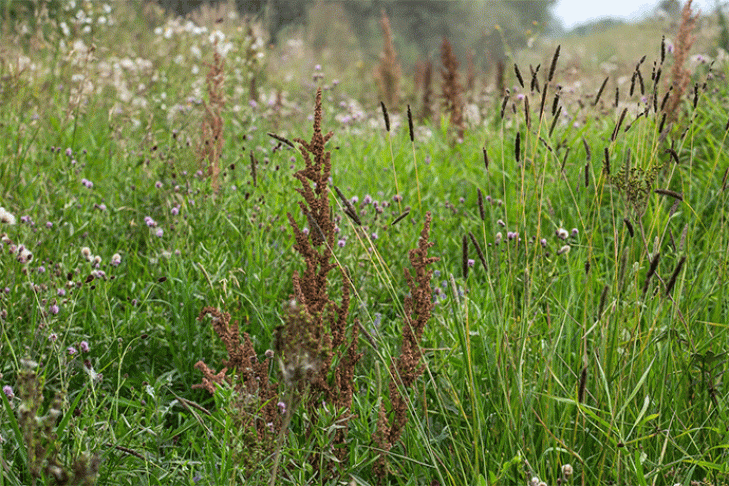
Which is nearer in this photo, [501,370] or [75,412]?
[501,370]

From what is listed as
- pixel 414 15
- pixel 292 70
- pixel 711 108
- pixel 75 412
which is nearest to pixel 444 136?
pixel 711 108

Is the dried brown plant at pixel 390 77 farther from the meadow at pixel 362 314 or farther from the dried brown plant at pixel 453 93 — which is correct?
the meadow at pixel 362 314

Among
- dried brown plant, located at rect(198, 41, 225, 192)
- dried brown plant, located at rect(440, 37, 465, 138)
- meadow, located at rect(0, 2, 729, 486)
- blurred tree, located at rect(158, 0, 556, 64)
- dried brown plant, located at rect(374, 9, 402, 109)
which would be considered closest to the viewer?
meadow, located at rect(0, 2, 729, 486)

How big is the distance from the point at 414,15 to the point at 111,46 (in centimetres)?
2274

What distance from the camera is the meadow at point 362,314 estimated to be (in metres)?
1.51

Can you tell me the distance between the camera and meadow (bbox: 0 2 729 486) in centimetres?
151

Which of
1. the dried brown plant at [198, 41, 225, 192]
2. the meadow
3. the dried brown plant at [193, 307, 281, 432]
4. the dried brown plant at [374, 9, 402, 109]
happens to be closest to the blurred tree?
the dried brown plant at [374, 9, 402, 109]

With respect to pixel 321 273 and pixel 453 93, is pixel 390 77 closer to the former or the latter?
pixel 453 93

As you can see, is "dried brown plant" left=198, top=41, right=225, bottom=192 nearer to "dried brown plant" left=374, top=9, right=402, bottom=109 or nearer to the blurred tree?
"dried brown plant" left=374, top=9, right=402, bottom=109

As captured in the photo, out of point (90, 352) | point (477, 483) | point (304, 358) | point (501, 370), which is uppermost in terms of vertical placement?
point (304, 358)

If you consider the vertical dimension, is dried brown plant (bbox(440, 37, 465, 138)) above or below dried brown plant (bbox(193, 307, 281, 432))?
above

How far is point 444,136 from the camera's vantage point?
5.45 metres

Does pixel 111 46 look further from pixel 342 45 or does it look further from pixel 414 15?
pixel 414 15

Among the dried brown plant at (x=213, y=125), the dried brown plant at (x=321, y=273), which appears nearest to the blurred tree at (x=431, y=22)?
the dried brown plant at (x=213, y=125)
